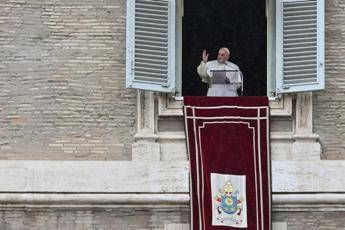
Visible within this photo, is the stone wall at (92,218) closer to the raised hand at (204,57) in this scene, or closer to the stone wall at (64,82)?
the stone wall at (64,82)

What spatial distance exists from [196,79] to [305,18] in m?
1.49

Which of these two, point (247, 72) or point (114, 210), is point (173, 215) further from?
point (247, 72)

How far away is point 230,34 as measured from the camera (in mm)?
17422

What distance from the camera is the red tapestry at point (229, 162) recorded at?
1656cm

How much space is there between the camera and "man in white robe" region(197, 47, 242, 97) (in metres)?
17.0

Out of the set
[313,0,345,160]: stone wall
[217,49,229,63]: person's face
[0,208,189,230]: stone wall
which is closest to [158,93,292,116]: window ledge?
[313,0,345,160]: stone wall

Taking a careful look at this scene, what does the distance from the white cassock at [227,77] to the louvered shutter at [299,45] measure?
49 cm

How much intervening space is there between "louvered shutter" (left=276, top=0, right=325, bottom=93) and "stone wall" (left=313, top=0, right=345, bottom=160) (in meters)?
0.25

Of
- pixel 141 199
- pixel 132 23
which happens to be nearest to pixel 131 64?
pixel 132 23

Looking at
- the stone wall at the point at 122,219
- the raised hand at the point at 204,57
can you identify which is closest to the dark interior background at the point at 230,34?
the raised hand at the point at 204,57

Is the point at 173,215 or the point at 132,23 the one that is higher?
the point at 132,23

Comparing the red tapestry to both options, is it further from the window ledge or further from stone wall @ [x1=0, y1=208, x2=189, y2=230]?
stone wall @ [x1=0, y1=208, x2=189, y2=230]

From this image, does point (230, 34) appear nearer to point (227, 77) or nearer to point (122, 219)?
point (227, 77)

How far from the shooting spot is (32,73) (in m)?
17.1
